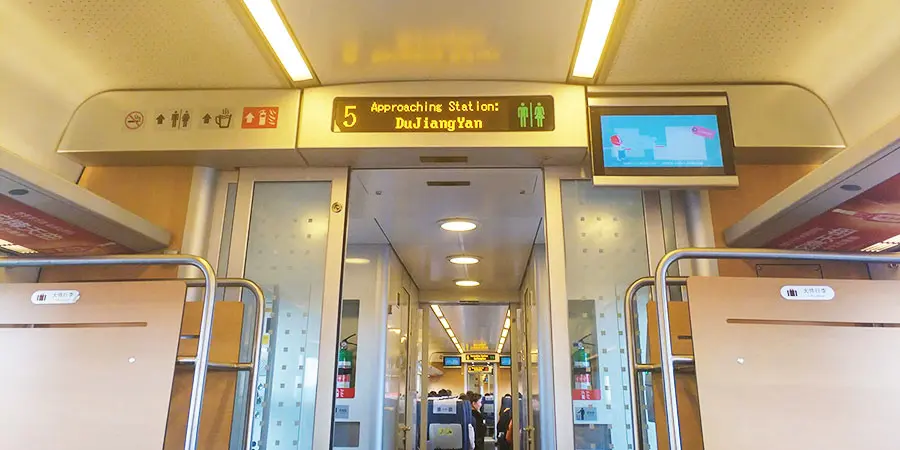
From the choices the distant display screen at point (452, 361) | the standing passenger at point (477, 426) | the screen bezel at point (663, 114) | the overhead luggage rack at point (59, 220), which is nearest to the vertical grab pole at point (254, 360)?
the overhead luggage rack at point (59, 220)

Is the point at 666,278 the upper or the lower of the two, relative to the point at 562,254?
lower

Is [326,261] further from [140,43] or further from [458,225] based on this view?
[458,225]

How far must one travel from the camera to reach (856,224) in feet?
8.22

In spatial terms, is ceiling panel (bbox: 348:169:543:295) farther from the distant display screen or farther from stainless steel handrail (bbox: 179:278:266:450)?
the distant display screen

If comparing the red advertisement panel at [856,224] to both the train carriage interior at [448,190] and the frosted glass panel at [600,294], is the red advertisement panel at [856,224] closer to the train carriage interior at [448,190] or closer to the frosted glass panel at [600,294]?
the train carriage interior at [448,190]

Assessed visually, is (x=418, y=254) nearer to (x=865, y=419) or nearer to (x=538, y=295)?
(x=538, y=295)

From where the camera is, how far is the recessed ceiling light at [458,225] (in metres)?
4.29

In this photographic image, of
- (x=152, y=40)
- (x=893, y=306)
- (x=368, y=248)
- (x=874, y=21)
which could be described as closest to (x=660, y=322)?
(x=893, y=306)

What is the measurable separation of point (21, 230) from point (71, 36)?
2.99 feet

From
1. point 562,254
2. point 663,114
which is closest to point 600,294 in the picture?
point 562,254

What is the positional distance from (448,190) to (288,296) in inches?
46.3

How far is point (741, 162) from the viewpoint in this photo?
2.92 m

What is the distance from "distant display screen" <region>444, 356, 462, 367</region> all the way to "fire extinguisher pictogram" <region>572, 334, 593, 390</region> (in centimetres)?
1687

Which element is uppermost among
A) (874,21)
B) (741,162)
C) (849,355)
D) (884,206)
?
(874,21)
